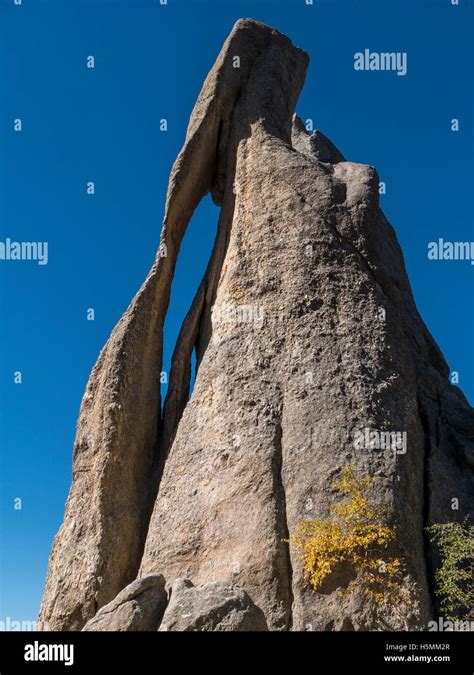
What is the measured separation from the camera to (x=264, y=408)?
1623cm

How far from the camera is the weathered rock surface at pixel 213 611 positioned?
448 inches

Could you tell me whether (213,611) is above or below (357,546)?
below

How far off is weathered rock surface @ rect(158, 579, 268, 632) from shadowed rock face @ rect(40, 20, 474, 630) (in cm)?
217

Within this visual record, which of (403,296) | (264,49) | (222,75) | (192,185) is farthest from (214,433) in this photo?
(264,49)

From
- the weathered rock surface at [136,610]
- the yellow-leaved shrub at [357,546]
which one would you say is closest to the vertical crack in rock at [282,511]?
the yellow-leaved shrub at [357,546]

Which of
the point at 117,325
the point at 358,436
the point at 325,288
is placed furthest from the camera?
the point at 117,325

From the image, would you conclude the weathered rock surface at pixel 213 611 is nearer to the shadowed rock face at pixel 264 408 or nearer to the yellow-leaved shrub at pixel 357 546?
the shadowed rock face at pixel 264 408

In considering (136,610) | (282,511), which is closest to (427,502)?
(282,511)

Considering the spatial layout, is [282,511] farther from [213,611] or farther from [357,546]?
[213,611]

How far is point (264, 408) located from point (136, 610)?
5239 millimetres

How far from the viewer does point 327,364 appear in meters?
16.4

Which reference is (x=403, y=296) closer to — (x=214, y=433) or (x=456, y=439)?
(x=456, y=439)

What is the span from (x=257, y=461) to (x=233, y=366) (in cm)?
251
